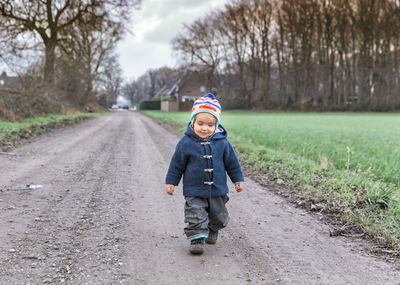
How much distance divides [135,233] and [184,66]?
146 ft

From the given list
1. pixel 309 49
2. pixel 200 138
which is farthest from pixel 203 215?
pixel 309 49

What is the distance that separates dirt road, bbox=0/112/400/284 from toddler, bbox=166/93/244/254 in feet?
0.93

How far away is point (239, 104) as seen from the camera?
52031 mm

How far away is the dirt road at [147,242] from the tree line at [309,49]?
40.9 m

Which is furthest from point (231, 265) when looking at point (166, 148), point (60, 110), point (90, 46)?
point (90, 46)

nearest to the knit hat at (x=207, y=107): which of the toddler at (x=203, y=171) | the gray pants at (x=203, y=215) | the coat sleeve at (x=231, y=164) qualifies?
the toddler at (x=203, y=171)

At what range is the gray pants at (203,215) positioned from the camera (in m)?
3.32

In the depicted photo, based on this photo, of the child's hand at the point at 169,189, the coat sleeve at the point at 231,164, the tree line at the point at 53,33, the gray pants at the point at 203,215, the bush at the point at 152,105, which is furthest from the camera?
the bush at the point at 152,105

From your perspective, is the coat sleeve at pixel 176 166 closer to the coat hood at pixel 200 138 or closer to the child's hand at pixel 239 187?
the coat hood at pixel 200 138

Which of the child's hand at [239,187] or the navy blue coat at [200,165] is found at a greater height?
the navy blue coat at [200,165]

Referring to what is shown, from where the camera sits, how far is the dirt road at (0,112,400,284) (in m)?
2.78

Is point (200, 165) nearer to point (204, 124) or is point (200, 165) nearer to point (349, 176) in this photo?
point (204, 124)

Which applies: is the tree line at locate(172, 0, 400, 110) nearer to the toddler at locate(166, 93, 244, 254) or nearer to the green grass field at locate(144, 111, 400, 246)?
the green grass field at locate(144, 111, 400, 246)

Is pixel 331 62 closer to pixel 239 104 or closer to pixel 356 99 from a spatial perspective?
pixel 356 99
